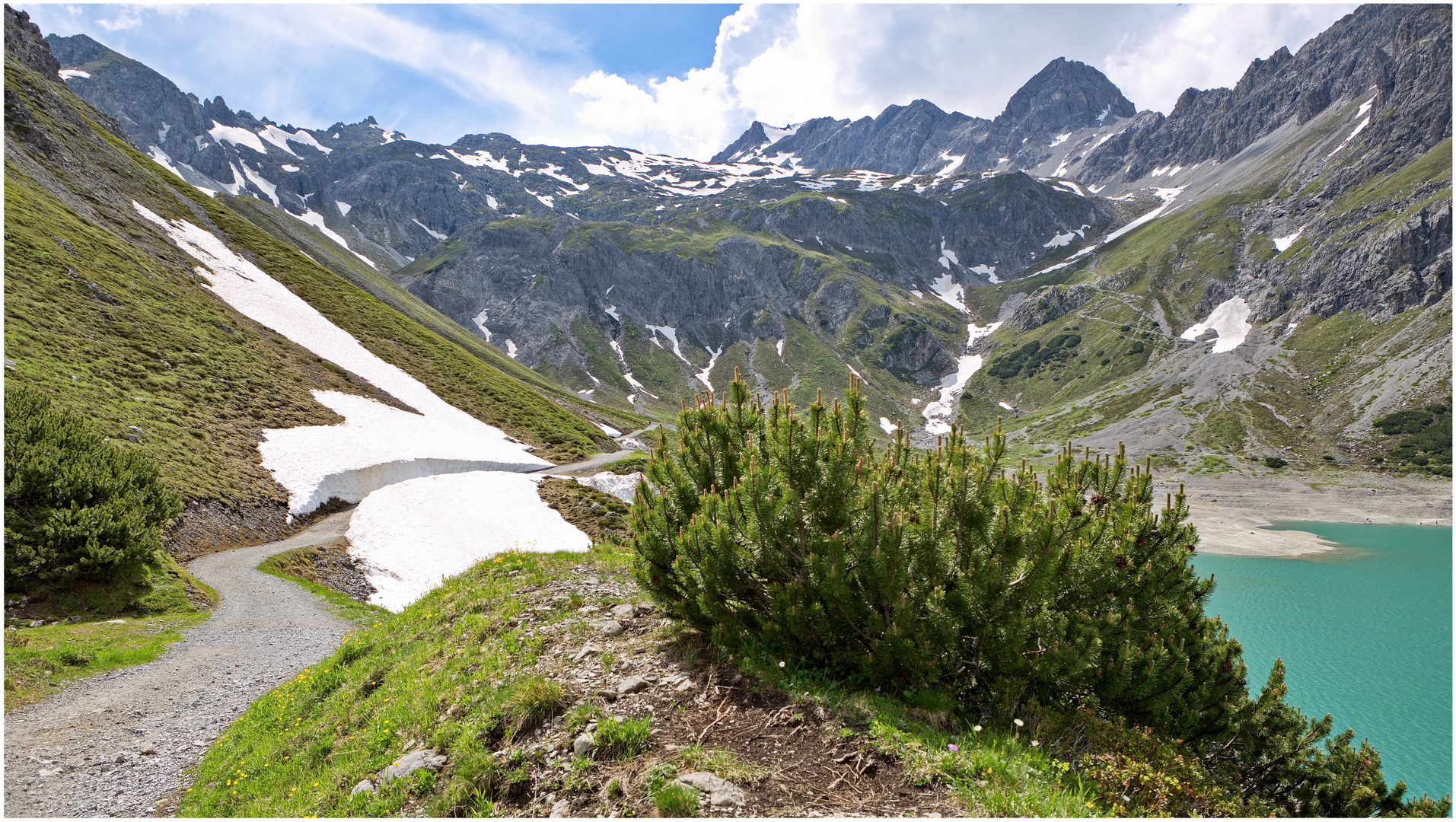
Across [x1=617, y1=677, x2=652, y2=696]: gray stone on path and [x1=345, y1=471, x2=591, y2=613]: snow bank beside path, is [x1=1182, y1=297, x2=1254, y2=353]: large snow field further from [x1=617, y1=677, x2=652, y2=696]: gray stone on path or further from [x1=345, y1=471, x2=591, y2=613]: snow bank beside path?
[x1=617, y1=677, x2=652, y2=696]: gray stone on path

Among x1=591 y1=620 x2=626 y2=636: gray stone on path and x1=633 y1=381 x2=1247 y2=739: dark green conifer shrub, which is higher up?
x1=633 y1=381 x2=1247 y2=739: dark green conifer shrub

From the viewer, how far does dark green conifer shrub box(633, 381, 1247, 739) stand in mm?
6430

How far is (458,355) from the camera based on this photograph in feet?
265

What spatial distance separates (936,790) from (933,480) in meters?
3.07

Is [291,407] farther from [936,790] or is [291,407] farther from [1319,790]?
[1319,790]

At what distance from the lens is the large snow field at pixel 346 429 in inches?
1321

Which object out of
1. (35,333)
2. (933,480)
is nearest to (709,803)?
(933,480)

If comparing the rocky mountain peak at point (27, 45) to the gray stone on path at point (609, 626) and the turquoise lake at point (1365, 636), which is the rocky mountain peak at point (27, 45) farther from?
the turquoise lake at point (1365, 636)

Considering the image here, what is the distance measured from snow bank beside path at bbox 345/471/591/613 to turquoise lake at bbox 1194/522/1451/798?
31599 mm

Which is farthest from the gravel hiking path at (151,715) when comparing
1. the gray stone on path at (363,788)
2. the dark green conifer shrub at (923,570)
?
the dark green conifer shrub at (923,570)

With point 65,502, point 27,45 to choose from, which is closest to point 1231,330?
point 65,502

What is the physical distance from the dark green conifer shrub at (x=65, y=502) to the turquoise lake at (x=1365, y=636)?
37.3 meters

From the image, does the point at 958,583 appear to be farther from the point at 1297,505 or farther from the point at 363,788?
the point at 1297,505

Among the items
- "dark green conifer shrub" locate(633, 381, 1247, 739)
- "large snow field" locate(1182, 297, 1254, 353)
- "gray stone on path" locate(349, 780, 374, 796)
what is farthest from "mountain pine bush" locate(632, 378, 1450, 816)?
"large snow field" locate(1182, 297, 1254, 353)
